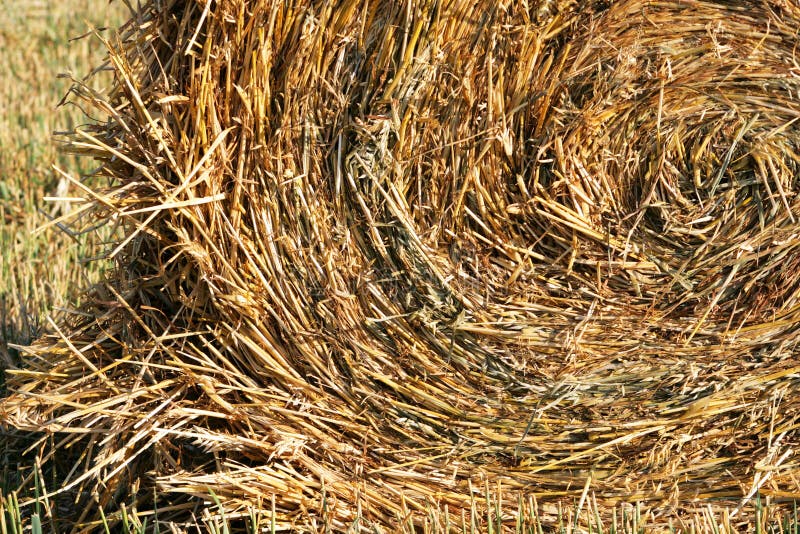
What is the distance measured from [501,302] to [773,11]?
3.65 feet

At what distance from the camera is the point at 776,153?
8.71ft

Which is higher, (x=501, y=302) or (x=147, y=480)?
(x=501, y=302)

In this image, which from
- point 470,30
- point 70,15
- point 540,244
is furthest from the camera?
point 70,15

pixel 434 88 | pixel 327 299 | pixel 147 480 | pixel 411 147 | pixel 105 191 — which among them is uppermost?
pixel 434 88

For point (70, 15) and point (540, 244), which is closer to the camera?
point (540, 244)

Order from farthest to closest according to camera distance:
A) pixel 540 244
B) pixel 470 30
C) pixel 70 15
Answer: pixel 70 15 → pixel 540 244 → pixel 470 30

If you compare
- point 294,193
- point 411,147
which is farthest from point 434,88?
point 294,193

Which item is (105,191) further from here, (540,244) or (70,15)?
(70,15)

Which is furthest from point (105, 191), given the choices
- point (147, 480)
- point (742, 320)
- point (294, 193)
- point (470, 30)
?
point (742, 320)

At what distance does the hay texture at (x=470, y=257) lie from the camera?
2594mm

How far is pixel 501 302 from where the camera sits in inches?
106

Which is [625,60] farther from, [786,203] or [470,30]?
[786,203]

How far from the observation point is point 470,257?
2711 mm

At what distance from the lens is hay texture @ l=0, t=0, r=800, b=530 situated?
259 cm
